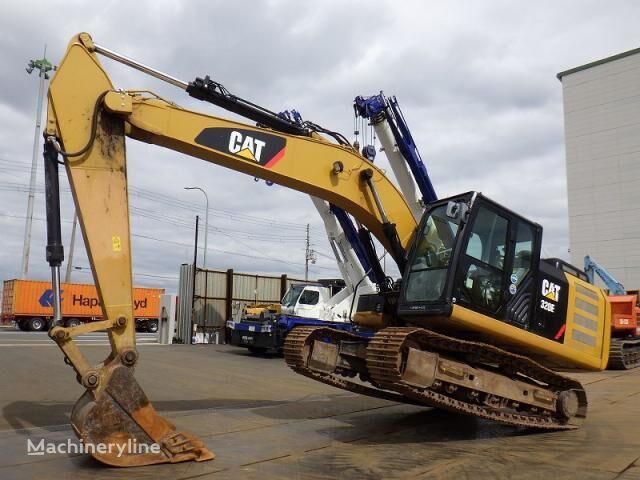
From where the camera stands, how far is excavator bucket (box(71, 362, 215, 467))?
510cm

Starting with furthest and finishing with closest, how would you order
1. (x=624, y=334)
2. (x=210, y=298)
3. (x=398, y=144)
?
(x=210, y=298), (x=624, y=334), (x=398, y=144)

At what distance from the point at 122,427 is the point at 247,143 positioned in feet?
10.8

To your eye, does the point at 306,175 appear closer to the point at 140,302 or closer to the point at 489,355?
the point at 489,355

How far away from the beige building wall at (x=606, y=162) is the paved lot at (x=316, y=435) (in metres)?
27.5

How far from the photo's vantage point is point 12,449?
19.2 ft

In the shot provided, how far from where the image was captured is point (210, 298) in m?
22.0

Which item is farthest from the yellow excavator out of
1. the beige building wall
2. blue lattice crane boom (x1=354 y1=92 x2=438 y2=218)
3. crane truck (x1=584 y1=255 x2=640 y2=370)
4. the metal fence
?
the beige building wall

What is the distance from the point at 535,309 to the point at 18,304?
31.8 m

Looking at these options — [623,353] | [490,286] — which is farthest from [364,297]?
[623,353]

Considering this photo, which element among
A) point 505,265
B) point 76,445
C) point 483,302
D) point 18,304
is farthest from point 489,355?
point 18,304

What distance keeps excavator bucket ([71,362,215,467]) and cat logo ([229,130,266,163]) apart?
2665mm

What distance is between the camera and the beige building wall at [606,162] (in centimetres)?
3591

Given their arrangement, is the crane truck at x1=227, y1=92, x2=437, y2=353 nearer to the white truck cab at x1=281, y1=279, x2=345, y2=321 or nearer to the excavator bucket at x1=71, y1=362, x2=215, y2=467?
the white truck cab at x1=281, y1=279, x2=345, y2=321

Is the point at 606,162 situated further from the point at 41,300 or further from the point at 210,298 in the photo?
the point at 41,300
